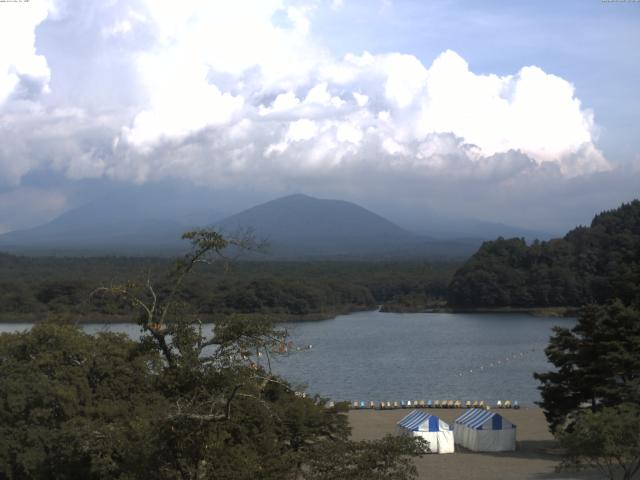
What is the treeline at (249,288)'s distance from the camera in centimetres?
5829

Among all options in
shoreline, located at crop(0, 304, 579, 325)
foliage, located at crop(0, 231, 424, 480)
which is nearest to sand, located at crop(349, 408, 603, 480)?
foliage, located at crop(0, 231, 424, 480)

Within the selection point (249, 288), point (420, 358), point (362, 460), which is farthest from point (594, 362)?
point (249, 288)

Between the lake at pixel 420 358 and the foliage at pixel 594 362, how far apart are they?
18.7ft

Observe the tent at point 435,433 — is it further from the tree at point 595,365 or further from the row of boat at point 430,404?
the row of boat at point 430,404

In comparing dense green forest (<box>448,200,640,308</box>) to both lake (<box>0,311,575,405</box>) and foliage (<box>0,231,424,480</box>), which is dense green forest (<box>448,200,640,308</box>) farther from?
foliage (<box>0,231,424,480</box>)

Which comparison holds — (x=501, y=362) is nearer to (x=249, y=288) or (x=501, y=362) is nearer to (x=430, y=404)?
(x=430, y=404)

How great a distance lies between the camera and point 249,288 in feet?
203

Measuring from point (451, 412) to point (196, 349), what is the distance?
1934 cm

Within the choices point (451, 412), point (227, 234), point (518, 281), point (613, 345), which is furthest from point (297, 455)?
point (518, 281)

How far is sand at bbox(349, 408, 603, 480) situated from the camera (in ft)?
55.2

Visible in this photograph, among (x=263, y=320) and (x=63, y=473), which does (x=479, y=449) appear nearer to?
(x=63, y=473)

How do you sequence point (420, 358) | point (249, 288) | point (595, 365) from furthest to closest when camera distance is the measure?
point (249, 288), point (420, 358), point (595, 365)

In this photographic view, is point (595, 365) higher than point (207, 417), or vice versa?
point (207, 417)

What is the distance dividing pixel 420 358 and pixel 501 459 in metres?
21.7
